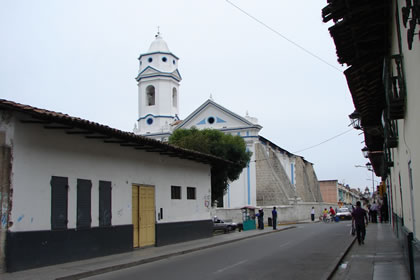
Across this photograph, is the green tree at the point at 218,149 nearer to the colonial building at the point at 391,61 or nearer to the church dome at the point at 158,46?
the colonial building at the point at 391,61

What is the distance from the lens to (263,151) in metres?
51.5

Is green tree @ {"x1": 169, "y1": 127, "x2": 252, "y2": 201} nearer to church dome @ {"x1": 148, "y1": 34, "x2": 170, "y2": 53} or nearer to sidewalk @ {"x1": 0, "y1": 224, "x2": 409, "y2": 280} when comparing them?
sidewalk @ {"x1": 0, "y1": 224, "x2": 409, "y2": 280}

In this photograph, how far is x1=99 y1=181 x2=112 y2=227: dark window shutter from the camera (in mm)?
16297

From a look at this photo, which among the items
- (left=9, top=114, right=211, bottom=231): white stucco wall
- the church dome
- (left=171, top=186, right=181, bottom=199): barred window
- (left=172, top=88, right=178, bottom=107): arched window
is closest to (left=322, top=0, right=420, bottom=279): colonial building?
(left=9, top=114, right=211, bottom=231): white stucco wall

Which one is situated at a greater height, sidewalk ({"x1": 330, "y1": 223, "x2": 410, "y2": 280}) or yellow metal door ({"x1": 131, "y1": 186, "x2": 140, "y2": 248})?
yellow metal door ({"x1": 131, "y1": 186, "x2": 140, "y2": 248})

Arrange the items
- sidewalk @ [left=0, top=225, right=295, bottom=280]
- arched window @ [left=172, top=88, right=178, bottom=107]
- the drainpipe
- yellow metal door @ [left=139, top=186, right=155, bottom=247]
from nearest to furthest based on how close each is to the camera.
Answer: sidewalk @ [left=0, top=225, right=295, bottom=280]
the drainpipe
yellow metal door @ [left=139, top=186, right=155, bottom=247]
arched window @ [left=172, top=88, right=178, bottom=107]

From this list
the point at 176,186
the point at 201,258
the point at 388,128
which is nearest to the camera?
the point at 388,128

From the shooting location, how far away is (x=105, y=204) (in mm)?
16562

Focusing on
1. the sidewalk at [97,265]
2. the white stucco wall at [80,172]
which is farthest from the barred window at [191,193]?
the sidewalk at [97,265]

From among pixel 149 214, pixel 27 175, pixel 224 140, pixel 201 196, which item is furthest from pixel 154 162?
pixel 224 140

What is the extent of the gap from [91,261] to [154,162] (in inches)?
251

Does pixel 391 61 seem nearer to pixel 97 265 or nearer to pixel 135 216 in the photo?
pixel 97 265

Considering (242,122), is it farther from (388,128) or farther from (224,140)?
(388,128)

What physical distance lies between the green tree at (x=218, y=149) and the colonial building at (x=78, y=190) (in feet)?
22.8
